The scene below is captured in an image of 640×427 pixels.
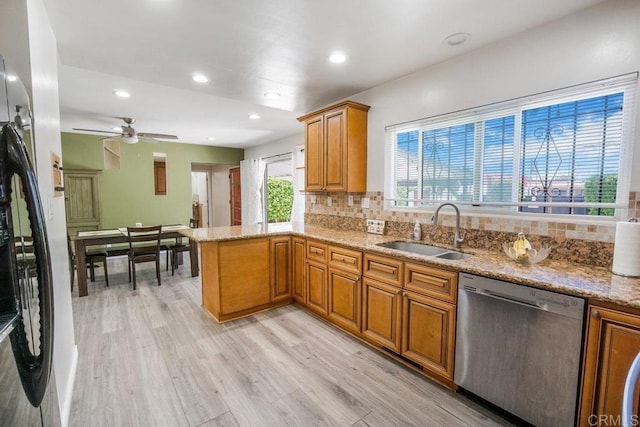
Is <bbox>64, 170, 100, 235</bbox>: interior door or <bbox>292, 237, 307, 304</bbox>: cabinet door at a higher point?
<bbox>64, 170, 100, 235</bbox>: interior door

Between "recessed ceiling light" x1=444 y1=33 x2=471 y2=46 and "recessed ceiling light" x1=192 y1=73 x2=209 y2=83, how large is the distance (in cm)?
213

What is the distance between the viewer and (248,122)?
470cm

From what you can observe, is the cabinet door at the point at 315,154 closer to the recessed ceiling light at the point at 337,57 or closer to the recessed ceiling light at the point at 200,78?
the recessed ceiling light at the point at 337,57

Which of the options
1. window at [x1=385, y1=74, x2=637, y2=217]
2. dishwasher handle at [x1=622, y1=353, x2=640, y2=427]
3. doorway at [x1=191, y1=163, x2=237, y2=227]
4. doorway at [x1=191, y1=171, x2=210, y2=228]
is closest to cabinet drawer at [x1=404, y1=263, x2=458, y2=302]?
window at [x1=385, y1=74, x2=637, y2=217]

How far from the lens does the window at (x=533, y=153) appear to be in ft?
5.78

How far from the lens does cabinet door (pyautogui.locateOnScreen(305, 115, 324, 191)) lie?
3326mm

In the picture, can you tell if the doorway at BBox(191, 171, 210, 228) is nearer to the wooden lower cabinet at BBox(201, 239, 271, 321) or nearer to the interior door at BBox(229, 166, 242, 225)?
the interior door at BBox(229, 166, 242, 225)

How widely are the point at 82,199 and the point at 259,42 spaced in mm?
5281

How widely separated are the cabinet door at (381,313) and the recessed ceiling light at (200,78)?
2.39 m

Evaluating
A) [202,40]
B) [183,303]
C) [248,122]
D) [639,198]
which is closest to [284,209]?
[248,122]

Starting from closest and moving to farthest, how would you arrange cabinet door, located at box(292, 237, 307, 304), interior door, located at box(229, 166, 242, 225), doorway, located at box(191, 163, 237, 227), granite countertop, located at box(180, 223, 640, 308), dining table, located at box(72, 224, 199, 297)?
granite countertop, located at box(180, 223, 640, 308) → cabinet door, located at box(292, 237, 307, 304) → dining table, located at box(72, 224, 199, 297) → interior door, located at box(229, 166, 242, 225) → doorway, located at box(191, 163, 237, 227)

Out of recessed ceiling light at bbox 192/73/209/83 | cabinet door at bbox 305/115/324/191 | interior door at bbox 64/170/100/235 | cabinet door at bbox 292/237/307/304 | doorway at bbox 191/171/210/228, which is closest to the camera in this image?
recessed ceiling light at bbox 192/73/209/83

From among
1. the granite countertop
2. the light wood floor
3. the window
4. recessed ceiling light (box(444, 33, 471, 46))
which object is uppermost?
recessed ceiling light (box(444, 33, 471, 46))

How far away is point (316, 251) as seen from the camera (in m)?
2.95
